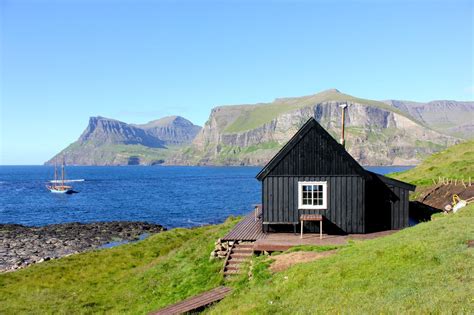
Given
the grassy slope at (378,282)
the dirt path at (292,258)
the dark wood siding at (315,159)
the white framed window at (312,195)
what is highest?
the dark wood siding at (315,159)

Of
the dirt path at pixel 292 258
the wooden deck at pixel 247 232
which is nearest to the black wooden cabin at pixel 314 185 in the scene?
the wooden deck at pixel 247 232

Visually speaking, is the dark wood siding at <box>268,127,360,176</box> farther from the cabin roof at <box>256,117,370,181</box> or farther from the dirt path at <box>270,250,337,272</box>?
the dirt path at <box>270,250,337,272</box>

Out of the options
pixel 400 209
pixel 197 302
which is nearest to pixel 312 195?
pixel 400 209

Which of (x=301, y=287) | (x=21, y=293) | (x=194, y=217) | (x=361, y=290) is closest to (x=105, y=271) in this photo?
(x=21, y=293)

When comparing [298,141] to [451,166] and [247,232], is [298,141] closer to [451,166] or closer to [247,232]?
[247,232]

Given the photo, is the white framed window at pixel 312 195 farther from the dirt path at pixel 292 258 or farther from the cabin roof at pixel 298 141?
the dirt path at pixel 292 258

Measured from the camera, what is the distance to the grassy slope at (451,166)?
1854 inches

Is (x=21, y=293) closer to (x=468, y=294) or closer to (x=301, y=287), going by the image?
(x=301, y=287)

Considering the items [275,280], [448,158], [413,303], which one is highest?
[448,158]

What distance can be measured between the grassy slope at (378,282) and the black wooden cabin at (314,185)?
6.83 m

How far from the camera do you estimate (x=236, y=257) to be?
21.9 m

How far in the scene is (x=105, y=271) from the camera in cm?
3011

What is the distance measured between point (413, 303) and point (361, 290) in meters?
2.37

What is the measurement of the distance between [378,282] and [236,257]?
1008 centimetres
